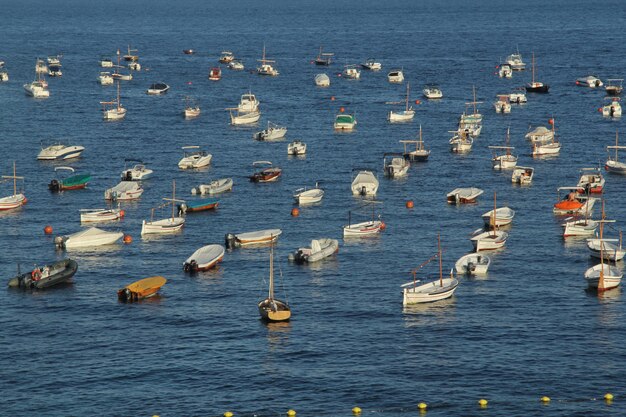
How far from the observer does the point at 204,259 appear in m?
142

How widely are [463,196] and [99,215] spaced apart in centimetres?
5021

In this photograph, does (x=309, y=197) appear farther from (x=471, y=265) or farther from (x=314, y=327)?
(x=314, y=327)

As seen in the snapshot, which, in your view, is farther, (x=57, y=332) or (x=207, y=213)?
(x=207, y=213)

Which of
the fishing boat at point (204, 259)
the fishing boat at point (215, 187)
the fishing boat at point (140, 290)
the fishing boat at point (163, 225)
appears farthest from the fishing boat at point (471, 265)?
the fishing boat at point (215, 187)

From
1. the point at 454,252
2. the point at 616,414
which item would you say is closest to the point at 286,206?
the point at 454,252

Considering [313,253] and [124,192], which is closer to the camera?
[313,253]

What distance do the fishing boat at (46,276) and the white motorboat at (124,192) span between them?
3578cm

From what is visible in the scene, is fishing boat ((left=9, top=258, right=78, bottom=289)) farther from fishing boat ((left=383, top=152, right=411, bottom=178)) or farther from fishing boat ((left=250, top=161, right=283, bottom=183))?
fishing boat ((left=383, top=152, right=411, bottom=178))

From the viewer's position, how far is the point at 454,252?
148 metres

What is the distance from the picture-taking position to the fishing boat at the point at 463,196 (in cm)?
17075

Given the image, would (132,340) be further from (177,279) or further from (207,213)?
(207,213)

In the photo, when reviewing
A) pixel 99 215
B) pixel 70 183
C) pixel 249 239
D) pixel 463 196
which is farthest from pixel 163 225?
pixel 463 196

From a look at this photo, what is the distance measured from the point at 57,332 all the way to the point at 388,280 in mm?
37776

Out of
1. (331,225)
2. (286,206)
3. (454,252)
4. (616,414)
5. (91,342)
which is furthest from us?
(286,206)
